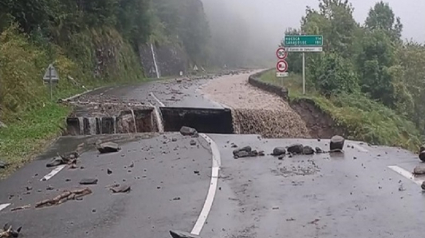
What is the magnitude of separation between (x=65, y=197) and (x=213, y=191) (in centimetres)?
226

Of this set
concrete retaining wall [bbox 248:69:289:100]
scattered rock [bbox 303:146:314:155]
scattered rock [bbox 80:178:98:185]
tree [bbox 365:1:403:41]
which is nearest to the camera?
scattered rock [bbox 80:178:98:185]

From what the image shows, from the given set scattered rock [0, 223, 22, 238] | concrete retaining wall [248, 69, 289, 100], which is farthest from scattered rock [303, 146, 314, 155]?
concrete retaining wall [248, 69, 289, 100]

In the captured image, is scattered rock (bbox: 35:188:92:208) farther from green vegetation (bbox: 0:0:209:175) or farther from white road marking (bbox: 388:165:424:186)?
white road marking (bbox: 388:165:424:186)

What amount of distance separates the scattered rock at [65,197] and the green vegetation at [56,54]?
3.43m

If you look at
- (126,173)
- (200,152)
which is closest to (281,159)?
(200,152)

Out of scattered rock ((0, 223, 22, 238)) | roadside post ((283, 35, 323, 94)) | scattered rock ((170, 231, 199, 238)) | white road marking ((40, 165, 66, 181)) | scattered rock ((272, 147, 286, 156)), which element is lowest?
scattered rock ((272, 147, 286, 156))

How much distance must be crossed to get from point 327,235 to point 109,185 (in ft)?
14.9

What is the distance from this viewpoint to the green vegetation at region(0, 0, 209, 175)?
18406 millimetres

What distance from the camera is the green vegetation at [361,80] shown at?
85.5ft

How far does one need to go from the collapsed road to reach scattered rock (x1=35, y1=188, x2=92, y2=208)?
2cm

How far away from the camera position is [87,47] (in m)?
41.8

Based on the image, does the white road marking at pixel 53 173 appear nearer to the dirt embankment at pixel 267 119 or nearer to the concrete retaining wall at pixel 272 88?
the dirt embankment at pixel 267 119

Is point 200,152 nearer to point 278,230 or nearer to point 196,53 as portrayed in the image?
point 278,230

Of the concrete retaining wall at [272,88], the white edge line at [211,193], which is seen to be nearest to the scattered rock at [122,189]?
the white edge line at [211,193]
